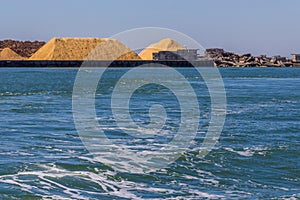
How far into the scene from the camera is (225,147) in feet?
56.7

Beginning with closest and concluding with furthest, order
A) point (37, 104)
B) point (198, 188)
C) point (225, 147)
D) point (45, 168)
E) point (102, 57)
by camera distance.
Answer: point (198, 188)
point (45, 168)
point (225, 147)
point (37, 104)
point (102, 57)

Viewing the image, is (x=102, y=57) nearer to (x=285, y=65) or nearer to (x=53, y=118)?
(x=285, y=65)

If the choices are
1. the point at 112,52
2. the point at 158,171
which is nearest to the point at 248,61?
the point at 112,52

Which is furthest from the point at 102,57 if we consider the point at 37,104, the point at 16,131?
the point at 16,131

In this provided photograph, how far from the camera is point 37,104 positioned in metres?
31.1

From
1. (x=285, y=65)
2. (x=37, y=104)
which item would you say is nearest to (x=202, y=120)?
(x=37, y=104)

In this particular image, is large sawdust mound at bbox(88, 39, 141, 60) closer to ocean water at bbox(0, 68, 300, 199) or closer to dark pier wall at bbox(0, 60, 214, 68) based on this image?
dark pier wall at bbox(0, 60, 214, 68)

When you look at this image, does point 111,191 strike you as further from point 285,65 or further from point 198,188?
point 285,65

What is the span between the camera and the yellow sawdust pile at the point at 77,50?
6560 inches

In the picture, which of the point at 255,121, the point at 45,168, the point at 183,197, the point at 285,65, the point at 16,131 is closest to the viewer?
the point at 183,197

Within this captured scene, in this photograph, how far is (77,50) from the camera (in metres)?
174

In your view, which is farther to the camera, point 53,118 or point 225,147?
point 53,118

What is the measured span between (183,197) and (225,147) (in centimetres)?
575

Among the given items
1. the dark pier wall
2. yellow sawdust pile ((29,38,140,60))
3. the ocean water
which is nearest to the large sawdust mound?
yellow sawdust pile ((29,38,140,60))
